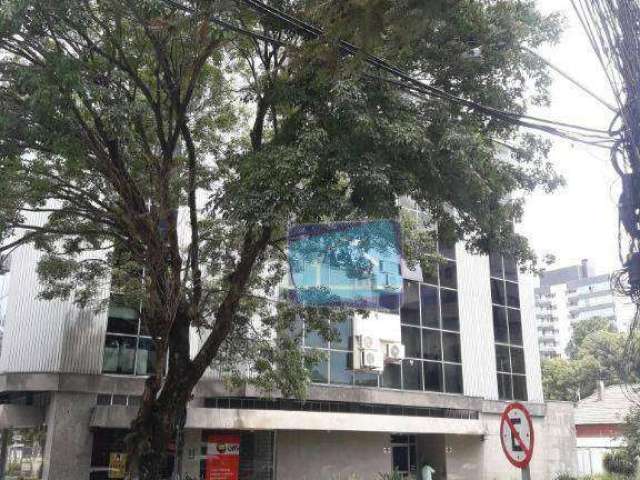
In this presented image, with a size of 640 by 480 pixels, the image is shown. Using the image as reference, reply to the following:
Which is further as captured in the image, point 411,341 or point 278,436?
point 411,341

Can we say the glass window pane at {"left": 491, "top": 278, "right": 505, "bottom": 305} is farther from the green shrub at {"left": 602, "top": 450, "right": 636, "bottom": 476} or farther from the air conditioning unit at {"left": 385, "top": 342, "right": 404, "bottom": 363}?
the green shrub at {"left": 602, "top": 450, "right": 636, "bottom": 476}

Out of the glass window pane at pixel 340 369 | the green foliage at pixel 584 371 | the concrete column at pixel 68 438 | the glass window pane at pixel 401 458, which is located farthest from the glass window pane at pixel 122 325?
the green foliage at pixel 584 371

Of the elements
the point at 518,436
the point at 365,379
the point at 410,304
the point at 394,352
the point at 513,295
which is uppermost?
the point at 513,295

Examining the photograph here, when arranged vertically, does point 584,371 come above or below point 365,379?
above

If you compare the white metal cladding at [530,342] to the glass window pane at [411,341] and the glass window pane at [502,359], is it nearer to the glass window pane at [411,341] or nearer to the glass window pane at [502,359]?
the glass window pane at [502,359]

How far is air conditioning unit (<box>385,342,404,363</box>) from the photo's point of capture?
19.9 meters

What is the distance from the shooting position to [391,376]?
20.4m

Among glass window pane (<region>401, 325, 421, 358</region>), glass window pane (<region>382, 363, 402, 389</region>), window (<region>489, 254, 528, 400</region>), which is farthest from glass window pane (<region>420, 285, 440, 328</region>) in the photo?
window (<region>489, 254, 528, 400</region>)

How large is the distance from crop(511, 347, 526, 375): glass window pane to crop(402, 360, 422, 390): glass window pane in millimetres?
4797

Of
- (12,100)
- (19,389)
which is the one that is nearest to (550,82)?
(12,100)

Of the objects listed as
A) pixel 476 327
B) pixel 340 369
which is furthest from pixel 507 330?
pixel 340 369

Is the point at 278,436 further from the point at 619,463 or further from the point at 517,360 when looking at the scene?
the point at 619,463

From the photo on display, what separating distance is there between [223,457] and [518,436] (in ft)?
40.1

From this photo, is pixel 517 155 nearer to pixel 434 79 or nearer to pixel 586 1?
pixel 434 79
